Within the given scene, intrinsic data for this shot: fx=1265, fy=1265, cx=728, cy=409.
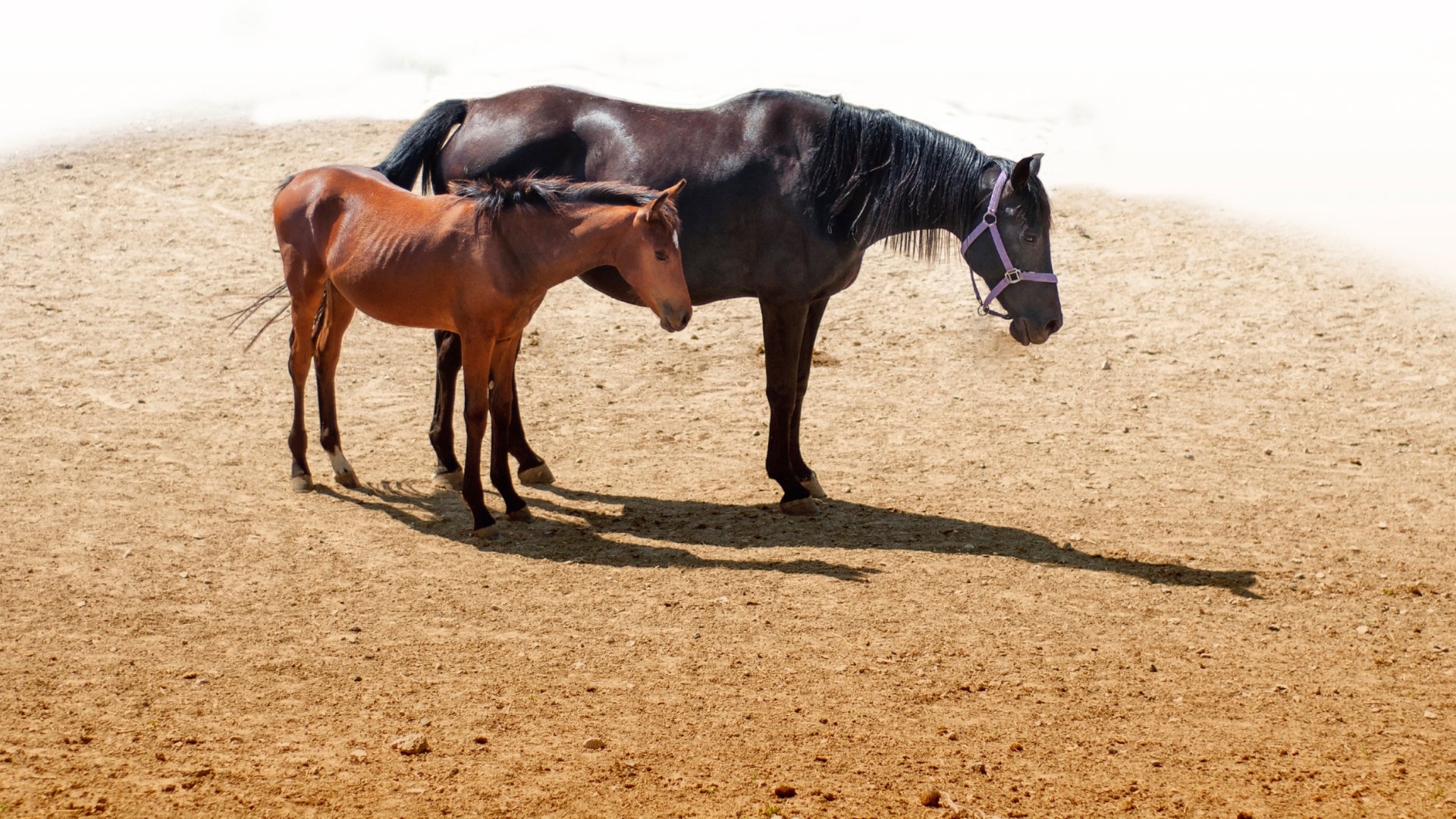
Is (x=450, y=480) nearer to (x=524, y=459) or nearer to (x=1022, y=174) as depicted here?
(x=524, y=459)

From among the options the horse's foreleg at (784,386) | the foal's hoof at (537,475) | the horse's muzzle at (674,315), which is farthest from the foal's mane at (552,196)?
the foal's hoof at (537,475)

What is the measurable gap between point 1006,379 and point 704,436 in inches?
95.5

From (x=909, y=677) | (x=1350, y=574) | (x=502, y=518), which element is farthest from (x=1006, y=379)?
(x=909, y=677)

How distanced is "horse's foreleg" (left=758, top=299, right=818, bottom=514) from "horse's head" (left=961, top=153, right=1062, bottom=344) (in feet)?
3.12

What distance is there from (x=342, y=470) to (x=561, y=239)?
2.07m

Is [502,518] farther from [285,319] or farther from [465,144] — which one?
[285,319]

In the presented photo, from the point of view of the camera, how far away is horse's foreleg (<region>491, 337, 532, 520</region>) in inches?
248

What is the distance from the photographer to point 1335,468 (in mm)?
7445

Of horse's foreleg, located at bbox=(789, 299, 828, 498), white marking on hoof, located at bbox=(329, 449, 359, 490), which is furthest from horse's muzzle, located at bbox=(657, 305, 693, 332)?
white marking on hoof, located at bbox=(329, 449, 359, 490)

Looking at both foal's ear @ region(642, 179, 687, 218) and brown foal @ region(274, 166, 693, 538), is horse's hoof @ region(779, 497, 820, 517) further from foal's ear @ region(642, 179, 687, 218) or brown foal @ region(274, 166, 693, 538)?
foal's ear @ region(642, 179, 687, 218)

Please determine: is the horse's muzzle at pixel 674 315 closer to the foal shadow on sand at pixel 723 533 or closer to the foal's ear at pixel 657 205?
the foal's ear at pixel 657 205

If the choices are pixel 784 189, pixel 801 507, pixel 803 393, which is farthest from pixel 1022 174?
pixel 801 507

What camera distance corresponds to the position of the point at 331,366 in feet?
23.0

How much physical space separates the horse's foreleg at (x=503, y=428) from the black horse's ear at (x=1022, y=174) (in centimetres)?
253
